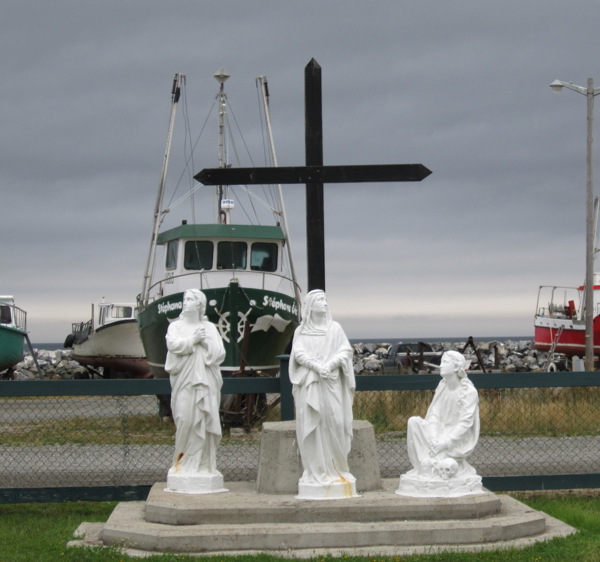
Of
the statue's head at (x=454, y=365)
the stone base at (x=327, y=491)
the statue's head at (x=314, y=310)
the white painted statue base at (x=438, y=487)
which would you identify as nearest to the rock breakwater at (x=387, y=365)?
the statue's head at (x=454, y=365)

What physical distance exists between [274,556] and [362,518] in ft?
3.11

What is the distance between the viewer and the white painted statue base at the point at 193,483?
7512 mm

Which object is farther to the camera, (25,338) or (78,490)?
(25,338)

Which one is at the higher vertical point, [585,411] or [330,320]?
[330,320]

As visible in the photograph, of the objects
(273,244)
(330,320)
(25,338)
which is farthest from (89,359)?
(330,320)

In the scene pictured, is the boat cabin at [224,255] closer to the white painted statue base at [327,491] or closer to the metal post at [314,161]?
the metal post at [314,161]

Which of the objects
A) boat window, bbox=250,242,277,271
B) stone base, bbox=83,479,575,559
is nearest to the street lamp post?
boat window, bbox=250,242,277,271

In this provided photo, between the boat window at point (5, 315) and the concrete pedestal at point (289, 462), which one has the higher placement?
the boat window at point (5, 315)

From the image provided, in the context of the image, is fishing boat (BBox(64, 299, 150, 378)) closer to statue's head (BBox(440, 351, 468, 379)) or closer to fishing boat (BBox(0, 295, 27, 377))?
fishing boat (BBox(0, 295, 27, 377))

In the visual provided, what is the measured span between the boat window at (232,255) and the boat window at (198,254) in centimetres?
25

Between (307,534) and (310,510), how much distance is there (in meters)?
0.31

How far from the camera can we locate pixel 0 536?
7.64 m

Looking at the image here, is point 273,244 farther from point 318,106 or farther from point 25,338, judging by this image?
point 25,338

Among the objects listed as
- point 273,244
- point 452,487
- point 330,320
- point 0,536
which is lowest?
point 0,536
